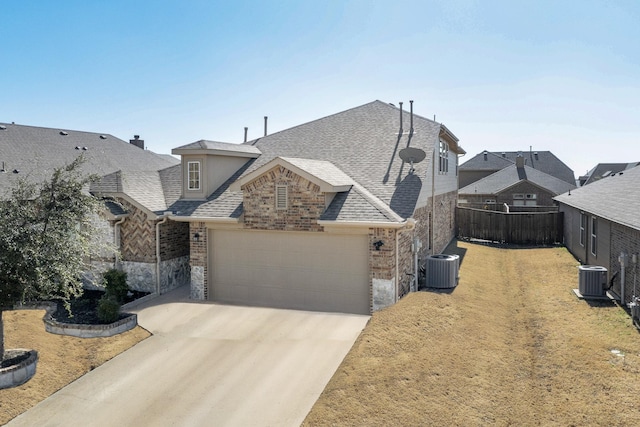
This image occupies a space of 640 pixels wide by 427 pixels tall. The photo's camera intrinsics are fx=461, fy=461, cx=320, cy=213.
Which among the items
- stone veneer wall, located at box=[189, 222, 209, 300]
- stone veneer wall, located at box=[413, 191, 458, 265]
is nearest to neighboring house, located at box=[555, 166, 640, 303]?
stone veneer wall, located at box=[413, 191, 458, 265]

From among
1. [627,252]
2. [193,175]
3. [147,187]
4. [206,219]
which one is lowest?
[627,252]

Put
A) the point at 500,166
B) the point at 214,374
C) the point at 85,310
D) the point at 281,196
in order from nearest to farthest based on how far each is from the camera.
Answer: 1. the point at 214,374
2. the point at 85,310
3. the point at 281,196
4. the point at 500,166

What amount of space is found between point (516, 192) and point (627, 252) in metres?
25.6

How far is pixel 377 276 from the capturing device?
12.1 metres

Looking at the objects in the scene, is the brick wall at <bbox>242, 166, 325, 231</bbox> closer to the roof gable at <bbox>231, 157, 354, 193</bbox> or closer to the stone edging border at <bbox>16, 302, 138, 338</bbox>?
the roof gable at <bbox>231, 157, 354, 193</bbox>

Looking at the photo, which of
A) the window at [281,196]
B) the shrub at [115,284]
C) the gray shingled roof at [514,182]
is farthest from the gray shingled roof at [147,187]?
the gray shingled roof at [514,182]

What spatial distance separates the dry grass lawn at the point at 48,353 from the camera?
7822mm

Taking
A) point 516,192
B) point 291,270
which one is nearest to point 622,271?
point 291,270

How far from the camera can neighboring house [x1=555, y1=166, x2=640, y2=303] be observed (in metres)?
12.3

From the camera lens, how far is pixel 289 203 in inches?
508

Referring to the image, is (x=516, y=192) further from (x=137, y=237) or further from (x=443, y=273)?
(x=137, y=237)

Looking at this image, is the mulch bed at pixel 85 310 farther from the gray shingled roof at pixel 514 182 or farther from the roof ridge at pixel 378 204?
the gray shingled roof at pixel 514 182

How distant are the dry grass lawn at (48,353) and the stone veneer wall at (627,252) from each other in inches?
485

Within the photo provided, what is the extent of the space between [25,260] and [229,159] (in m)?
9.06
